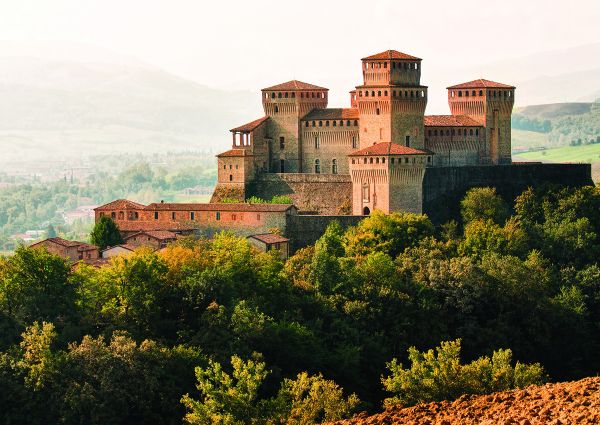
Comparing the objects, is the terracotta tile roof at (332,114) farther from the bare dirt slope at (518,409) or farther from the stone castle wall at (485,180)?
the bare dirt slope at (518,409)

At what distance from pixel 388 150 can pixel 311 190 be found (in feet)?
17.9

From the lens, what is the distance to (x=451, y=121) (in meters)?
70.8

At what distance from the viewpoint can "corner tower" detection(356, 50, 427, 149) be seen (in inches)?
2694

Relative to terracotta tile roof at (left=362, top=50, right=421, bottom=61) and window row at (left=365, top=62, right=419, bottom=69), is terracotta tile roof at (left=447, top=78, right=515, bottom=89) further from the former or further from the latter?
terracotta tile roof at (left=362, top=50, right=421, bottom=61)

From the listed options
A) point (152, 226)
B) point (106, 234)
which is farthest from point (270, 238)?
point (106, 234)

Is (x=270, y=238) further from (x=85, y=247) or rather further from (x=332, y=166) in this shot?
(x=332, y=166)

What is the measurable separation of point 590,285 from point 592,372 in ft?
22.3

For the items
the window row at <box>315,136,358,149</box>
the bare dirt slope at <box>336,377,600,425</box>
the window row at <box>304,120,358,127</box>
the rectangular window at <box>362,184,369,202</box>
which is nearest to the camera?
A: the bare dirt slope at <box>336,377,600,425</box>

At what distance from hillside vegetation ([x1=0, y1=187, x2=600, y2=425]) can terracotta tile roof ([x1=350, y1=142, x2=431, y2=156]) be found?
3184 mm

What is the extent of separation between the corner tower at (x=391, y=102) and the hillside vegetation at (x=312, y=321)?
4.70m

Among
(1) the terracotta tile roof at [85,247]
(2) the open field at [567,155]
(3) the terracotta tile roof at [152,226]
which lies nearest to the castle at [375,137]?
(3) the terracotta tile roof at [152,226]

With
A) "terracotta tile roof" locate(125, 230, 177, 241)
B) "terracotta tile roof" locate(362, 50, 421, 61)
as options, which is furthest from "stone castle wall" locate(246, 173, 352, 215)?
"terracotta tile roof" locate(125, 230, 177, 241)

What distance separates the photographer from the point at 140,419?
1724 inches

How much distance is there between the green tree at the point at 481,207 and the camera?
222 ft
